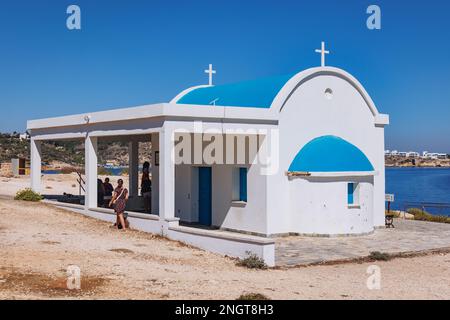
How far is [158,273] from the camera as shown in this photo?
466 inches

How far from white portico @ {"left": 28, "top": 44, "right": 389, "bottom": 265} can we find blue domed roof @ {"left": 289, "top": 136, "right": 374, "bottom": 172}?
4 centimetres

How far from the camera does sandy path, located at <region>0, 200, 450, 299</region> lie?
10297 millimetres

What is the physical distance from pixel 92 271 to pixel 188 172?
31.9 ft

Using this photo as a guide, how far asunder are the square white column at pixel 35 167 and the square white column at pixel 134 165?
13.0ft

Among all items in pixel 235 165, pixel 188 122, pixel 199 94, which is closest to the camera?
pixel 188 122

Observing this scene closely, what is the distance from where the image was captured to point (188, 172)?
21.1 m

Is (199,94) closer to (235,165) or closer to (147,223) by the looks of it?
(235,165)

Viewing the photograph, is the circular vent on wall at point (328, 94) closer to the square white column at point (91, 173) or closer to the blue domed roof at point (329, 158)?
the blue domed roof at point (329, 158)

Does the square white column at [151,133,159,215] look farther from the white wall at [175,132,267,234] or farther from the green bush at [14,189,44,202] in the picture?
the green bush at [14,189,44,202]

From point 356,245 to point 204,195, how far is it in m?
6.12

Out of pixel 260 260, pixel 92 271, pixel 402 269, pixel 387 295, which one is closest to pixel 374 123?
pixel 402 269

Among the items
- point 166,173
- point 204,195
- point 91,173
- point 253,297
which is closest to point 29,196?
point 91,173

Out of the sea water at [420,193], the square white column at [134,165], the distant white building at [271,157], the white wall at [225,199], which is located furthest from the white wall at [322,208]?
the sea water at [420,193]

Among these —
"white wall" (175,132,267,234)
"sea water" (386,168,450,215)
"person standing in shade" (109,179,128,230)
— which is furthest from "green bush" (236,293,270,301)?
"sea water" (386,168,450,215)
